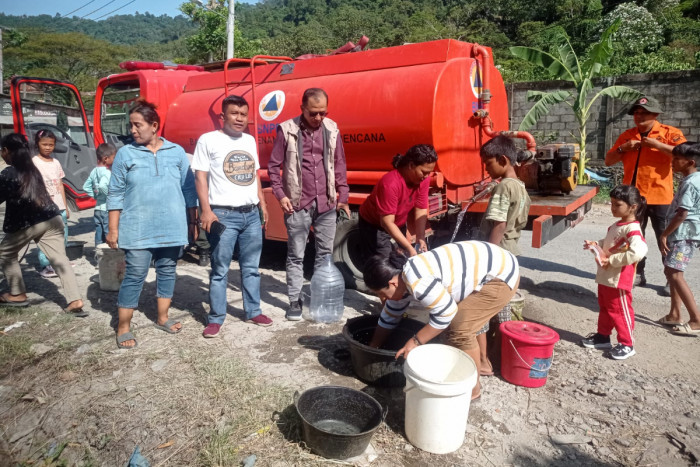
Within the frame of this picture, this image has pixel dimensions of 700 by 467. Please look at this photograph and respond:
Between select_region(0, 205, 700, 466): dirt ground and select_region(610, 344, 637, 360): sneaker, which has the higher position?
select_region(610, 344, 637, 360): sneaker

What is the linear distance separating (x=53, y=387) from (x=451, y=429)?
260cm

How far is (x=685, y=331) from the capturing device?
13.6 feet

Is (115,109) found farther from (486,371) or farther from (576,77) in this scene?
(576,77)

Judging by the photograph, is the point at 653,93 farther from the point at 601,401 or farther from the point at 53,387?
the point at 53,387

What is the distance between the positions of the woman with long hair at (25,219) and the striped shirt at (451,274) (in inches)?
132

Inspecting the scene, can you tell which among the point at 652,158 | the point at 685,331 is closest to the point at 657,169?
the point at 652,158

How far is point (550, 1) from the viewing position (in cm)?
2777

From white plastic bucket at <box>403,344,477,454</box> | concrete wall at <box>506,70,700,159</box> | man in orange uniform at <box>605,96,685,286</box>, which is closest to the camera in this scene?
white plastic bucket at <box>403,344,477,454</box>

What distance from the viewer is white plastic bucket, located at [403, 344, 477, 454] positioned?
2514 millimetres

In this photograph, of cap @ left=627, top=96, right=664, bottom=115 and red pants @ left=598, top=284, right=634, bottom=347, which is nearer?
red pants @ left=598, top=284, right=634, bottom=347

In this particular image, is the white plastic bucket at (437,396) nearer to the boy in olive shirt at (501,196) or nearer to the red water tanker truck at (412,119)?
the boy in olive shirt at (501,196)

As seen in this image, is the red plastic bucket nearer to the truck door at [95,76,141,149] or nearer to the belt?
the belt

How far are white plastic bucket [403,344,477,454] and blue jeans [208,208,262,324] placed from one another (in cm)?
192

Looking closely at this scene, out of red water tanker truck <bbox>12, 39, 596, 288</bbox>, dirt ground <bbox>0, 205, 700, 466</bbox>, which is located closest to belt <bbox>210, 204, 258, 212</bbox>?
dirt ground <bbox>0, 205, 700, 466</bbox>
